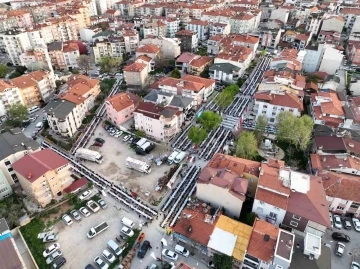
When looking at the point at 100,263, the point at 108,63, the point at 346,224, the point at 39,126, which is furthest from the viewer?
the point at 108,63

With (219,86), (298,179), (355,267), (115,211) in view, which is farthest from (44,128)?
(355,267)

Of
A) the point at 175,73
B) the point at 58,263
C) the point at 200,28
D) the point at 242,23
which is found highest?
the point at 242,23

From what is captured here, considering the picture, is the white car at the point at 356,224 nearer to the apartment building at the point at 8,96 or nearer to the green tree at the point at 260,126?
the green tree at the point at 260,126

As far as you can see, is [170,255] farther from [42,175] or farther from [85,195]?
[42,175]

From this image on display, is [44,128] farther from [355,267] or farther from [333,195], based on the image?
[355,267]

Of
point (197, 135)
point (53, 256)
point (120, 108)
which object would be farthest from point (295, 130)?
point (53, 256)

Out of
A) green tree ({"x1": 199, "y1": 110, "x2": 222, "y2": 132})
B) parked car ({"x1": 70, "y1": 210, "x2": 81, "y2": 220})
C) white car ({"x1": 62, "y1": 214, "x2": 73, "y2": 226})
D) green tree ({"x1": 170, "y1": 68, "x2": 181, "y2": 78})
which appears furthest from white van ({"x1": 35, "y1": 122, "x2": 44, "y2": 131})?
green tree ({"x1": 199, "y1": 110, "x2": 222, "y2": 132})

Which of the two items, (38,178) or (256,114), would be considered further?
(256,114)
